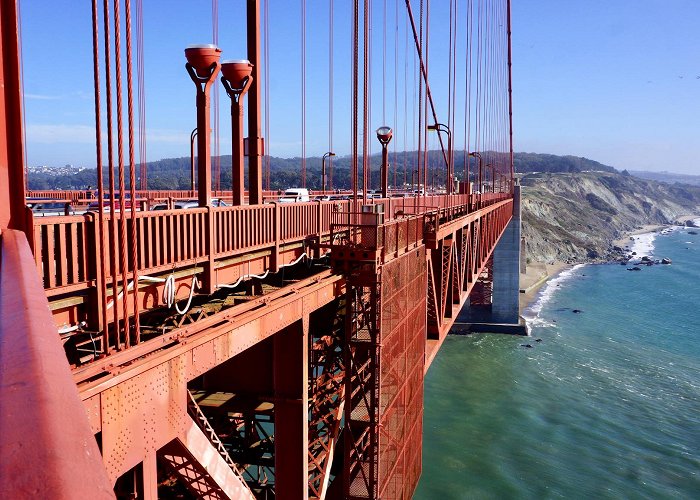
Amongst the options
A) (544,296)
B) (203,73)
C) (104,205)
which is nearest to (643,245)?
(544,296)

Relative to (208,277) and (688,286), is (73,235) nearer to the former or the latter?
(208,277)

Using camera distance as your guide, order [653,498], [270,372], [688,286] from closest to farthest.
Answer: [270,372]
[653,498]
[688,286]

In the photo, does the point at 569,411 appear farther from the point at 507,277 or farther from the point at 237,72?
the point at 237,72

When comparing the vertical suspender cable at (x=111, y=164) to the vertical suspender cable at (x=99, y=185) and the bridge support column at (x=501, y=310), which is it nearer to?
the vertical suspender cable at (x=99, y=185)

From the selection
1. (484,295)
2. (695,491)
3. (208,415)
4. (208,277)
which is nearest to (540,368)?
(484,295)

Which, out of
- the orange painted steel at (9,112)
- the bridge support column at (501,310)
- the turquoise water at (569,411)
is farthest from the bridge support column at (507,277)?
the orange painted steel at (9,112)

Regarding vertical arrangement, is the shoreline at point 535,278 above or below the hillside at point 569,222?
below

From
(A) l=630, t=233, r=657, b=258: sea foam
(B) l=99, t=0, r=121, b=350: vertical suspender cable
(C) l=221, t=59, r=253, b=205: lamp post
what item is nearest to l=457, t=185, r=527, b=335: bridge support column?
(C) l=221, t=59, r=253, b=205: lamp post
